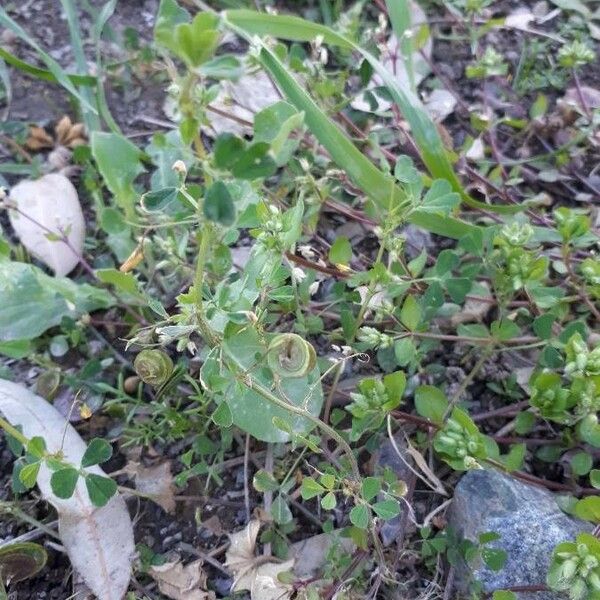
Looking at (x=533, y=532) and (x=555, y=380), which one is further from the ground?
(x=555, y=380)

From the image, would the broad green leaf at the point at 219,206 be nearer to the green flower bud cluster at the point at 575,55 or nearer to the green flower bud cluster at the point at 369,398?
the green flower bud cluster at the point at 369,398

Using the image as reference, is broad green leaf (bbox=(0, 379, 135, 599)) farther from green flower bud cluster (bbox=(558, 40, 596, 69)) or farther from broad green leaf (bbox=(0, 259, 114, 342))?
green flower bud cluster (bbox=(558, 40, 596, 69))

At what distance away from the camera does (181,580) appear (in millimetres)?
1561

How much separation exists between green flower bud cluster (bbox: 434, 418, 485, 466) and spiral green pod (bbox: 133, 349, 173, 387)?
574 millimetres

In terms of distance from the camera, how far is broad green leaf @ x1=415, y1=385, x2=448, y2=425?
1606mm

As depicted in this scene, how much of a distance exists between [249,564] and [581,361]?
76 cm

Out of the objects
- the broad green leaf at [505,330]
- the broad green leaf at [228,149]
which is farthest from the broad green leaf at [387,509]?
the broad green leaf at [228,149]

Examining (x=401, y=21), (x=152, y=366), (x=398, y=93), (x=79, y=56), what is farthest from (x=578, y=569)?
(x=79, y=56)

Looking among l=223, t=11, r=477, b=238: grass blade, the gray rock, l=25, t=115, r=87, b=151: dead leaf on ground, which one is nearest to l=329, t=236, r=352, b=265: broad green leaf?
l=223, t=11, r=477, b=238: grass blade

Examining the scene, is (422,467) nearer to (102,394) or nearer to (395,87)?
(102,394)

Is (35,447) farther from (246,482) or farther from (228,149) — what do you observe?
(228,149)

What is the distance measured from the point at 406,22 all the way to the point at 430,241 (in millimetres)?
593

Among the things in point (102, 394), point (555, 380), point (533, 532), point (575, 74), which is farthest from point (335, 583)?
point (575, 74)

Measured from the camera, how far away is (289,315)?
183cm
